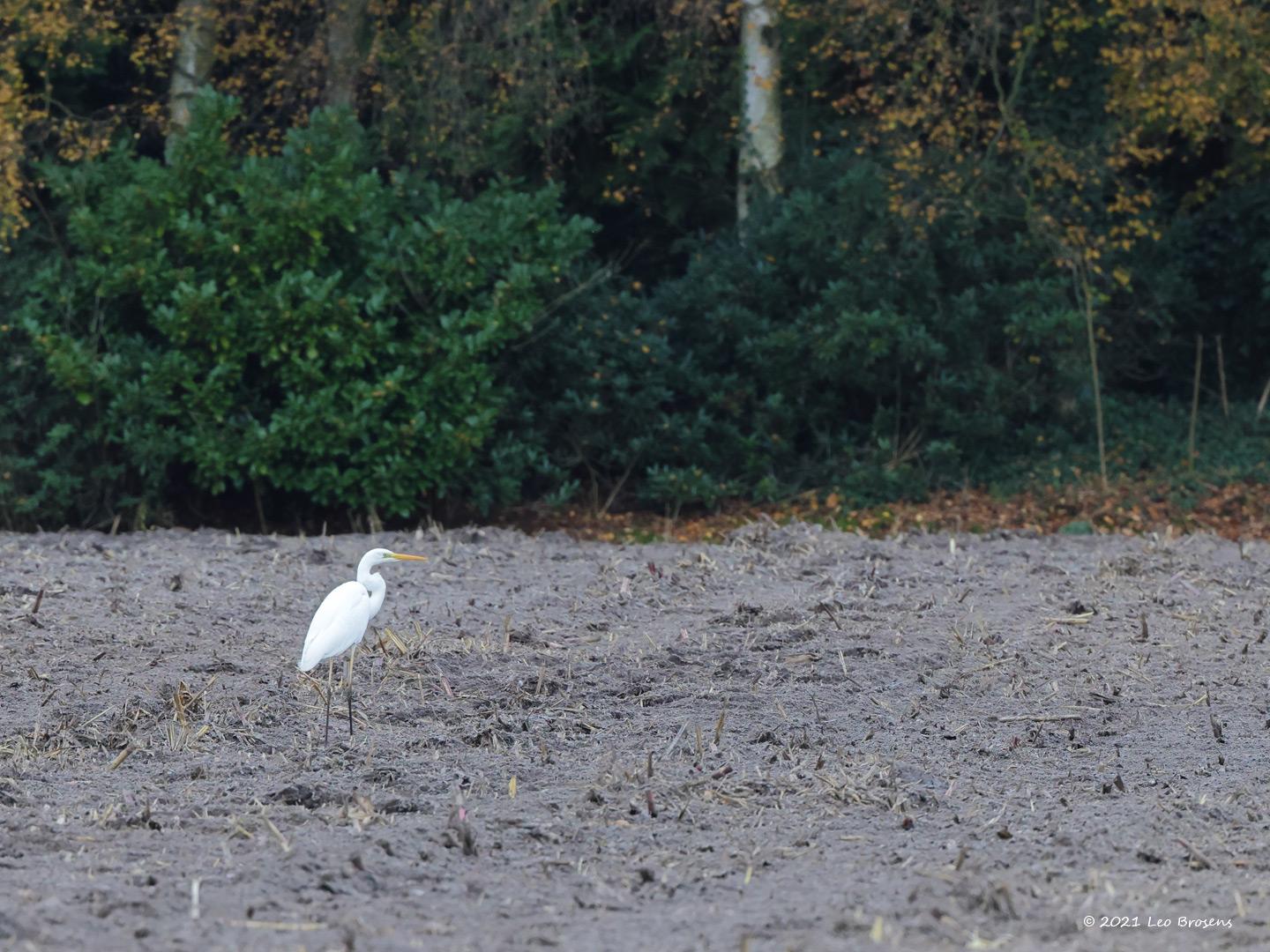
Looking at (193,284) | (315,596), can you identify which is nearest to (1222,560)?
(315,596)

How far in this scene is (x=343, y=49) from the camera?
45.1 feet

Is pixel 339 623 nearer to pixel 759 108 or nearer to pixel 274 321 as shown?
pixel 274 321

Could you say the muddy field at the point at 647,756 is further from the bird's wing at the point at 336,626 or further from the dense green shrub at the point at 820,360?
the dense green shrub at the point at 820,360

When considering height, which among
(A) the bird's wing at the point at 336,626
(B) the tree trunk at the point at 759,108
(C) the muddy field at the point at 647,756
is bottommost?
(C) the muddy field at the point at 647,756

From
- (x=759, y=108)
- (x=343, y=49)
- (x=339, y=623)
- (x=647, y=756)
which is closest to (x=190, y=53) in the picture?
(x=343, y=49)

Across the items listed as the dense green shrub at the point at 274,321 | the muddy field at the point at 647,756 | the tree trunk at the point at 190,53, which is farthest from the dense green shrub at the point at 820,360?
the muddy field at the point at 647,756

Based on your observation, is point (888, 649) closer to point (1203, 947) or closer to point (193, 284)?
point (1203, 947)

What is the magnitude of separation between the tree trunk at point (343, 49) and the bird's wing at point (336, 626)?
848cm

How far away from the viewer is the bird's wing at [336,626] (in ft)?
19.0

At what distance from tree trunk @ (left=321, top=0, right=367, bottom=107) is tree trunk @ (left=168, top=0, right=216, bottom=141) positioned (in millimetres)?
1027

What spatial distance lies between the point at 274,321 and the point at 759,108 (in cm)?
507

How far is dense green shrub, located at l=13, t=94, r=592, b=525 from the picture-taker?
40.1 feet

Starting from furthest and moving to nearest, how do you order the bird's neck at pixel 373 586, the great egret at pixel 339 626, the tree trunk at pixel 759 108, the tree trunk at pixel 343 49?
the tree trunk at pixel 759 108 → the tree trunk at pixel 343 49 → the bird's neck at pixel 373 586 → the great egret at pixel 339 626

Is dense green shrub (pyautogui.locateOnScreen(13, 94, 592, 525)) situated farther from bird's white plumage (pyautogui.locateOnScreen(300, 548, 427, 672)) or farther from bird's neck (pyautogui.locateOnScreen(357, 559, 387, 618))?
bird's white plumage (pyautogui.locateOnScreen(300, 548, 427, 672))
